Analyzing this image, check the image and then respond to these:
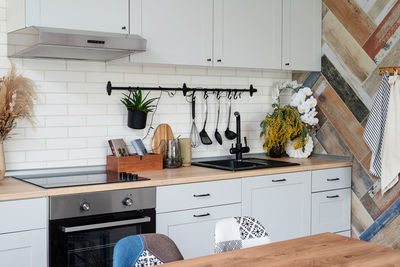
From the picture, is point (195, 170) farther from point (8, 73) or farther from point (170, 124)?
point (8, 73)

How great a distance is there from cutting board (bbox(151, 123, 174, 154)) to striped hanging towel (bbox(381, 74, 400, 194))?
5.33 feet

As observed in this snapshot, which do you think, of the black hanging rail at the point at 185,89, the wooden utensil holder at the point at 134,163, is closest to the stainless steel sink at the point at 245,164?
the wooden utensil holder at the point at 134,163

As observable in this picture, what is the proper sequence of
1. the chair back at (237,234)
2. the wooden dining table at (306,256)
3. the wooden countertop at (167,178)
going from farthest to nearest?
the wooden countertop at (167,178) < the chair back at (237,234) < the wooden dining table at (306,256)

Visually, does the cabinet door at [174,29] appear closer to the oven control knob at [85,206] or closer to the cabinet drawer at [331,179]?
the oven control knob at [85,206]

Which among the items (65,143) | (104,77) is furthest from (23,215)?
(104,77)

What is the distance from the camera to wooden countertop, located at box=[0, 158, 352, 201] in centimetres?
274

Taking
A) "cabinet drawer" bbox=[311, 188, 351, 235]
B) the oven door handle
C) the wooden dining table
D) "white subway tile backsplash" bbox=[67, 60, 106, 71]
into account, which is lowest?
"cabinet drawer" bbox=[311, 188, 351, 235]

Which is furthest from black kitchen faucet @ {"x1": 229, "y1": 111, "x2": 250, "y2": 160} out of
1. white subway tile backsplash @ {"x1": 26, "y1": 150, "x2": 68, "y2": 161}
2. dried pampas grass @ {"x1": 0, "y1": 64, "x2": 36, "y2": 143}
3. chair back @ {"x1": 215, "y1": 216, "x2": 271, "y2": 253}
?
chair back @ {"x1": 215, "y1": 216, "x2": 271, "y2": 253}

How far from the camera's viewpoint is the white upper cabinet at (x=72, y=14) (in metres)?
2.99

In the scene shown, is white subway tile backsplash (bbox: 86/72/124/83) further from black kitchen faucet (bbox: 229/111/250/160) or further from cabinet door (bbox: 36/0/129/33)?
black kitchen faucet (bbox: 229/111/250/160)

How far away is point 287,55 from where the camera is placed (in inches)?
167

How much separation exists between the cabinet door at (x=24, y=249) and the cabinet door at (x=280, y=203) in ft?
4.75

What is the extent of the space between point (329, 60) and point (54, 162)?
8.15 feet

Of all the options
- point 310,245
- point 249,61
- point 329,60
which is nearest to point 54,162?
point 249,61
